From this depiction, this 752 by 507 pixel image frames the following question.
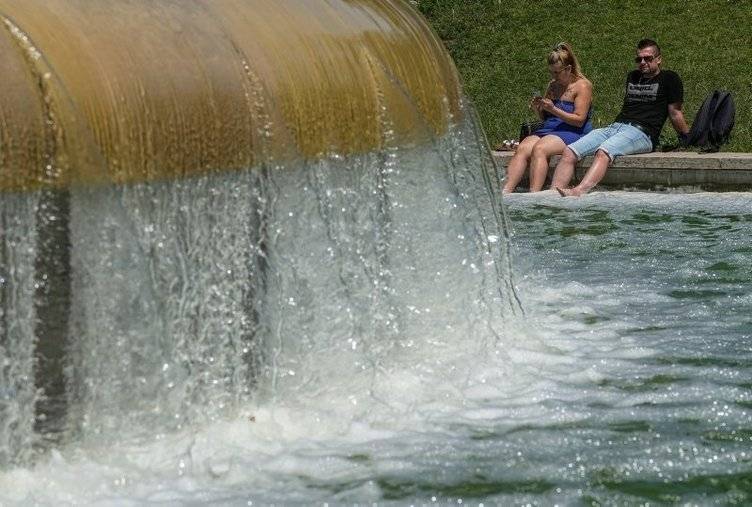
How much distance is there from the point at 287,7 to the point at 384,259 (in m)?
0.96

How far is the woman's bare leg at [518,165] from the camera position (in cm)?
1066

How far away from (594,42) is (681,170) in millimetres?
7552

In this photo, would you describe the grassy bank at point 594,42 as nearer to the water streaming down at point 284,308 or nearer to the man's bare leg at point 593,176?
the man's bare leg at point 593,176

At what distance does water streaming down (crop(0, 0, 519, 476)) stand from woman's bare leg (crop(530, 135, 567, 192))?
4.95 meters

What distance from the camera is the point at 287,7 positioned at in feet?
16.3

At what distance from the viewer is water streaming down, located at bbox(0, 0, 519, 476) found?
3.80 meters

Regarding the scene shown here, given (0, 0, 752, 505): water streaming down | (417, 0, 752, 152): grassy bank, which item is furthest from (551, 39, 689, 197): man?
(0, 0, 752, 505): water streaming down

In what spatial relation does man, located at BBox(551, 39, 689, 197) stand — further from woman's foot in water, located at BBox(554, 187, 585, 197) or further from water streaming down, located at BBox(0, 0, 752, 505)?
water streaming down, located at BBox(0, 0, 752, 505)

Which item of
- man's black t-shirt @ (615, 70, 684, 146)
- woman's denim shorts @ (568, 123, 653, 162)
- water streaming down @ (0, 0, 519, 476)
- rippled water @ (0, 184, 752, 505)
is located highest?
water streaming down @ (0, 0, 519, 476)

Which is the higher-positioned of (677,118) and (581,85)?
(581,85)

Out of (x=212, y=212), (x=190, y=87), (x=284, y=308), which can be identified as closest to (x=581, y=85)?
(x=284, y=308)

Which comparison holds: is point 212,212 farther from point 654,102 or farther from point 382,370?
point 654,102

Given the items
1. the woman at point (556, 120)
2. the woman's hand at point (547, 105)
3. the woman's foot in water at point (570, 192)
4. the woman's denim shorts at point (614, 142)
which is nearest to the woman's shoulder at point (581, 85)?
the woman at point (556, 120)

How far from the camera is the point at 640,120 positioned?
36.0ft
